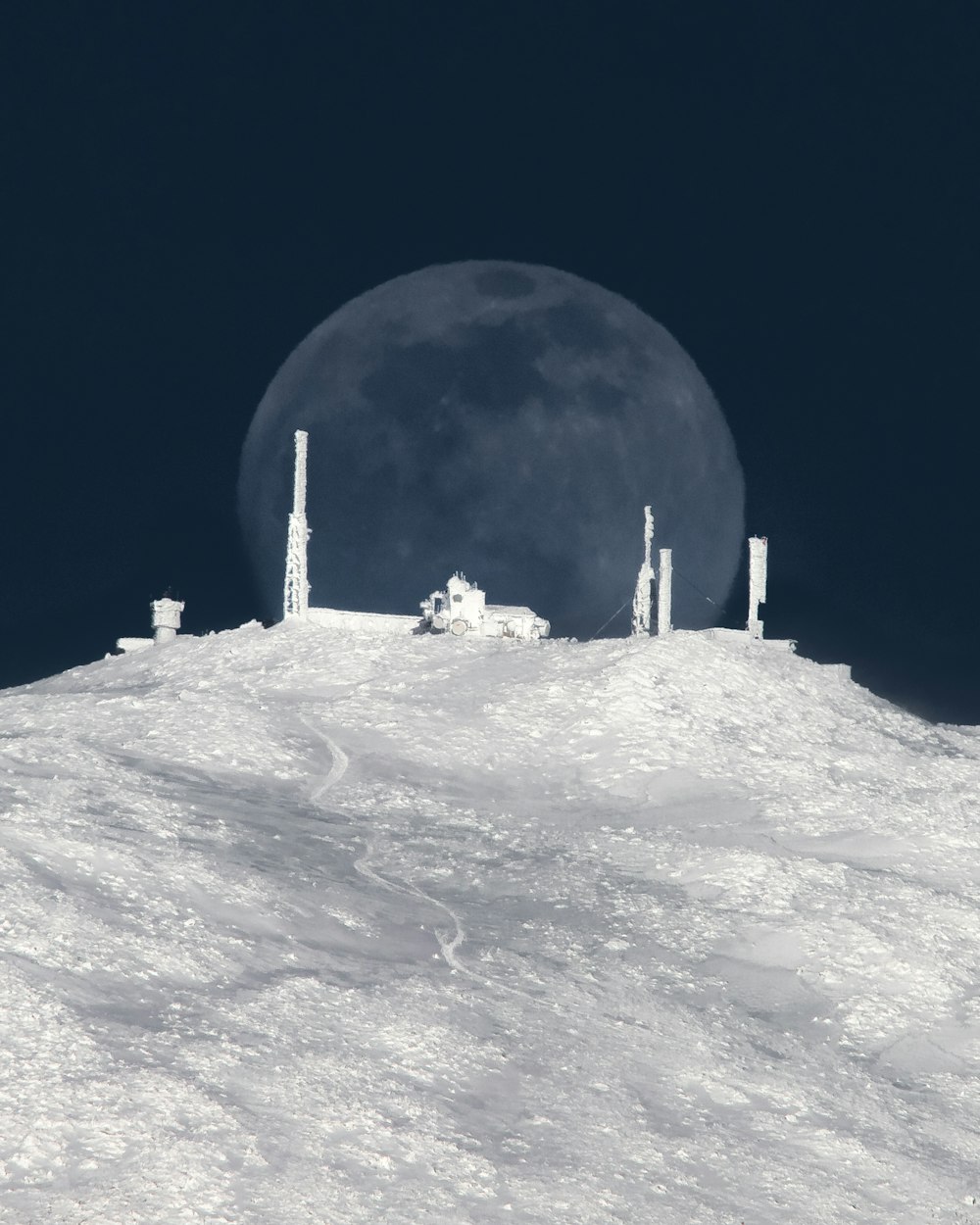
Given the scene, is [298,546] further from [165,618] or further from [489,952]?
[489,952]

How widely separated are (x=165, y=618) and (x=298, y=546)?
916 centimetres

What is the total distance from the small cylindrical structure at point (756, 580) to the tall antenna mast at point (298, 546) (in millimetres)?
21570

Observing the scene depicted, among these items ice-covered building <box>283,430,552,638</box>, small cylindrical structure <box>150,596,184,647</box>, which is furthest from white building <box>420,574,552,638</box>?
small cylindrical structure <box>150,596,184,647</box>

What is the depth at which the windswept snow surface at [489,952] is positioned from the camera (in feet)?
88.3

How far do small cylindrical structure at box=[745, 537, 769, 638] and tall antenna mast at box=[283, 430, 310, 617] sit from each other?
849 inches

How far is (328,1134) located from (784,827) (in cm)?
2579

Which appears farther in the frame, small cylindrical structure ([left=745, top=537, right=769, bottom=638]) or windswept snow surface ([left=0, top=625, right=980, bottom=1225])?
small cylindrical structure ([left=745, top=537, right=769, bottom=638])

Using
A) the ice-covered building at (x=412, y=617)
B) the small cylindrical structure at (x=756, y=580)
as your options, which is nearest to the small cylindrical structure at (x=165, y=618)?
the ice-covered building at (x=412, y=617)

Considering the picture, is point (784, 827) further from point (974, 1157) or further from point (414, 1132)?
point (414, 1132)

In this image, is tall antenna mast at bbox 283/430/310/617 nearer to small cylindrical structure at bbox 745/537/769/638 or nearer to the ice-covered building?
the ice-covered building

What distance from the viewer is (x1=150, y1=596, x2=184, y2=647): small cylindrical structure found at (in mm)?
77312

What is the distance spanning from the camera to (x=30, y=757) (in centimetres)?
4956

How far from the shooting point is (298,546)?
2874 inches

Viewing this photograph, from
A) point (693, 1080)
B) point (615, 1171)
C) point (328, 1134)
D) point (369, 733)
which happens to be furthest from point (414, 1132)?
point (369, 733)
